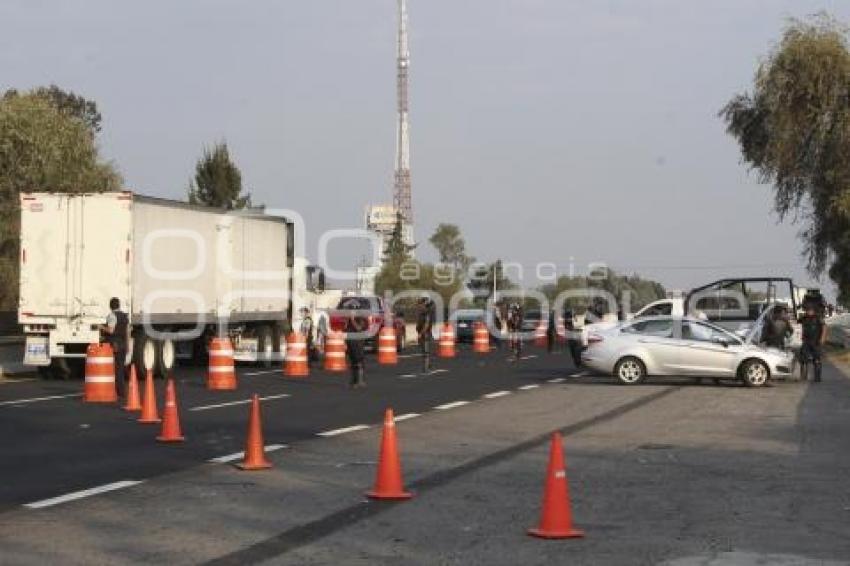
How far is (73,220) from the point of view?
27.5 meters

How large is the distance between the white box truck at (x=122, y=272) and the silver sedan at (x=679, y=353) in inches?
348

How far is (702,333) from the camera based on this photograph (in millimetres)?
27469

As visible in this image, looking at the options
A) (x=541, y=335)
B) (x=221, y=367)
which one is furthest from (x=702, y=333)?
(x=541, y=335)

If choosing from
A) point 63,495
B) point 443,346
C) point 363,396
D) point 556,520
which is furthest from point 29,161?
point 556,520

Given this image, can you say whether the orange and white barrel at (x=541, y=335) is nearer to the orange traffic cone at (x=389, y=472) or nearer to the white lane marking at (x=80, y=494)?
the white lane marking at (x=80, y=494)

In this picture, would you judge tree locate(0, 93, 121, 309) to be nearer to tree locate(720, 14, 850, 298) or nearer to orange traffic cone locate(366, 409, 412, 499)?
tree locate(720, 14, 850, 298)

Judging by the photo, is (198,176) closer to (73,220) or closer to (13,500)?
(73,220)

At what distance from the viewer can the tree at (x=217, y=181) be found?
259ft

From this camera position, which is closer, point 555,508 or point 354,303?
point 555,508

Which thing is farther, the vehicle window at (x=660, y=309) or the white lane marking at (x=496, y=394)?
the vehicle window at (x=660, y=309)

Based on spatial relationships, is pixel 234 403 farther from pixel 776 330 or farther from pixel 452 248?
pixel 452 248

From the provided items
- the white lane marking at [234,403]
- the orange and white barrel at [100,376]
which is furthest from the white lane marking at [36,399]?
the white lane marking at [234,403]

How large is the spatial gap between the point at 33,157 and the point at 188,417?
27.6 meters

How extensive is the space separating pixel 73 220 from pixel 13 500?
16939 millimetres
